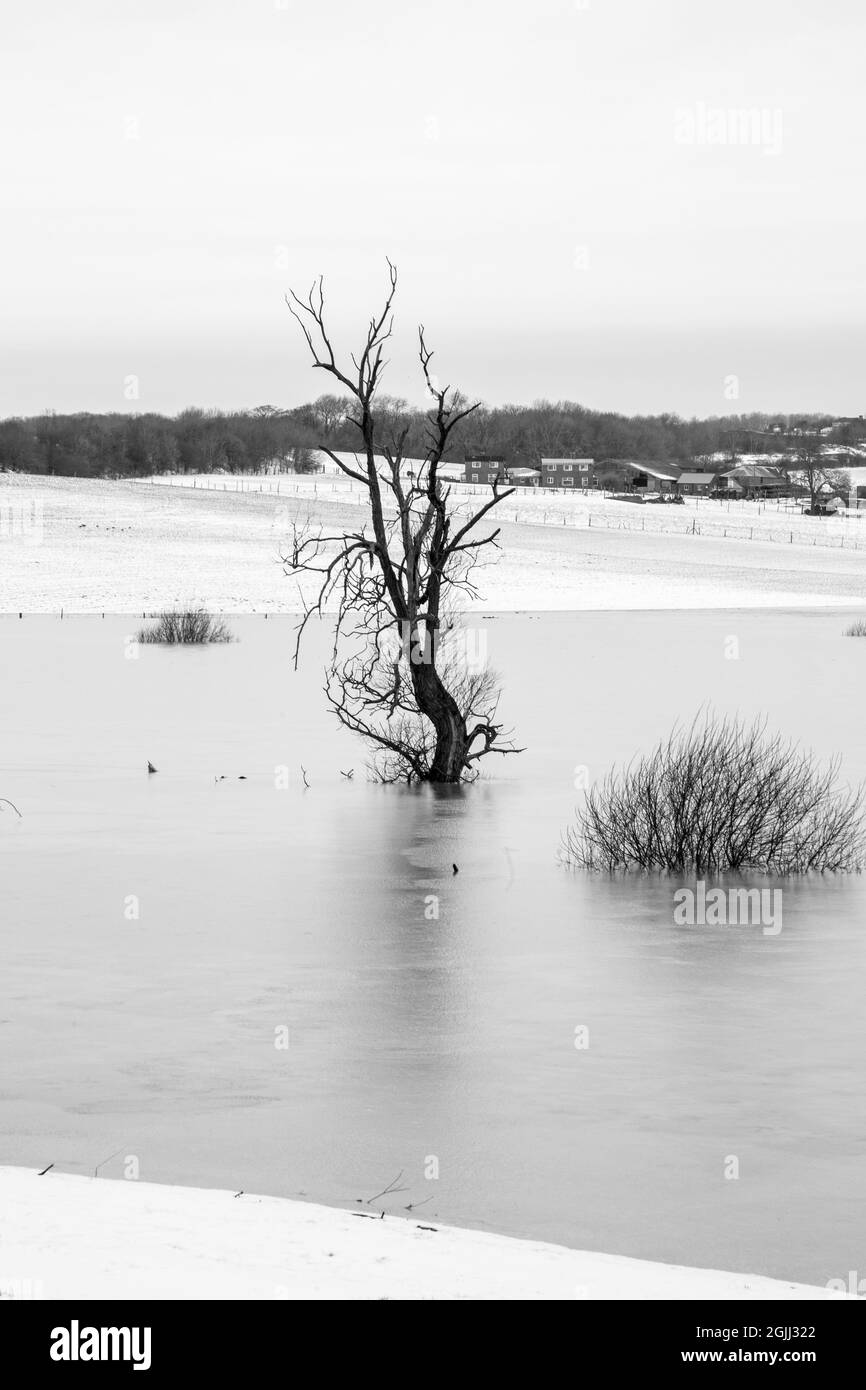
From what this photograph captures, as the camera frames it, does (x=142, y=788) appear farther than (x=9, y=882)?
Yes

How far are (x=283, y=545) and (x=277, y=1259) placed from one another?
72.9 m

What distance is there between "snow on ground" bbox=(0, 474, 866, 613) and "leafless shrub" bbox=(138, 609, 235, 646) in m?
3.43

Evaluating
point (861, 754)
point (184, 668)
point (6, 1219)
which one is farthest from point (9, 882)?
point (184, 668)

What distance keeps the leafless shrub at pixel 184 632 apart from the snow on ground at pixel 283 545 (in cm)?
343

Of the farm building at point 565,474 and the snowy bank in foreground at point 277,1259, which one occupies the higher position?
the farm building at point 565,474

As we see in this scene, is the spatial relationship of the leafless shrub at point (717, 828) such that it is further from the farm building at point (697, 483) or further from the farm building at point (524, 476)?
the farm building at point (697, 483)

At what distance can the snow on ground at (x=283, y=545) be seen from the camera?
2596 inches

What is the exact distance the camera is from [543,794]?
71.9 ft

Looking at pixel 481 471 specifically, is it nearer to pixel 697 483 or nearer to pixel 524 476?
pixel 524 476

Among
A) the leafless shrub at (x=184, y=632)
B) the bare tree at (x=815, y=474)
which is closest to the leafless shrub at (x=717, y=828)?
the leafless shrub at (x=184, y=632)

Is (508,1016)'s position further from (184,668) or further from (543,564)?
(543,564)

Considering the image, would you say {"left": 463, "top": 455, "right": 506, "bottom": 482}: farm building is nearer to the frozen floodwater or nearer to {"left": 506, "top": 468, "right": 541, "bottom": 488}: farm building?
{"left": 506, "top": 468, "right": 541, "bottom": 488}: farm building

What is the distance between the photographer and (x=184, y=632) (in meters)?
48.8
